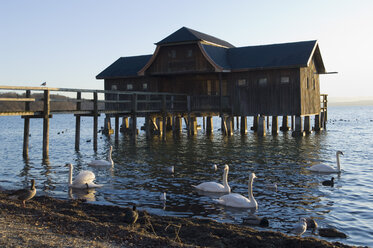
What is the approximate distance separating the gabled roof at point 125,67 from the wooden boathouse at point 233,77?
2.25ft

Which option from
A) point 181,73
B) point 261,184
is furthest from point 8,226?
point 181,73

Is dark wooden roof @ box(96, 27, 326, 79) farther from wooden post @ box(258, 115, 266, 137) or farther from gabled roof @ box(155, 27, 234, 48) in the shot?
wooden post @ box(258, 115, 266, 137)

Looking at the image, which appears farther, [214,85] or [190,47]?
[214,85]

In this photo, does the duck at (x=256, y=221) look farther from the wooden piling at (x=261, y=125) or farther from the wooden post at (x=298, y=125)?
the wooden piling at (x=261, y=125)

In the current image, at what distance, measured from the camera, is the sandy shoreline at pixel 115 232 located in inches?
300

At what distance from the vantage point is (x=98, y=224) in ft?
29.2

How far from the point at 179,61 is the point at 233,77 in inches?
184

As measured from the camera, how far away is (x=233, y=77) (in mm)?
33719

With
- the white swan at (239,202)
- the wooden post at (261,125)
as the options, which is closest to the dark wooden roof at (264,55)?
the wooden post at (261,125)

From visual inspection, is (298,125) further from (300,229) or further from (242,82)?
(300,229)

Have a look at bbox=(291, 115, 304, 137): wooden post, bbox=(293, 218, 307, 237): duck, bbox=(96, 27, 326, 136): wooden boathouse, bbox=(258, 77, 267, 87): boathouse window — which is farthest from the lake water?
bbox=(258, 77, 267, 87): boathouse window

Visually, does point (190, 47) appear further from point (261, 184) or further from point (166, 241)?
point (166, 241)

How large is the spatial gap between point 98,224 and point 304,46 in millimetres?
28321

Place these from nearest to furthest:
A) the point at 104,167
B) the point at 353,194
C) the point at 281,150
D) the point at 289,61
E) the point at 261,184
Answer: the point at 353,194
the point at 261,184
the point at 104,167
the point at 281,150
the point at 289,61
